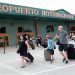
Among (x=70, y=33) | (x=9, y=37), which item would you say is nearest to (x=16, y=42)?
(x=9, y=37)

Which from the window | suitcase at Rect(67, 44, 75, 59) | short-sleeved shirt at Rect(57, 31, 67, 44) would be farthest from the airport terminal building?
short-sleeved shirt at Rect(57, 31, 67, 44)

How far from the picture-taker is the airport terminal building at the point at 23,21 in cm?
2367

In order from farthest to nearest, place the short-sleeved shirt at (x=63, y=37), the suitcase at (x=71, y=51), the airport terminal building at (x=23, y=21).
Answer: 1. the airport terminal building at (x=23, y=21)
2. the suitcase at (x=71, y=51)
3. the short-sleeved shirt at (x=63, y=37)

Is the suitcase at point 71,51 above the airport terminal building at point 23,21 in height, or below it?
below

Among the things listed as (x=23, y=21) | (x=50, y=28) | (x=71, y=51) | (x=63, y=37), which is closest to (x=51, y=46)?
(x=63, y=37)

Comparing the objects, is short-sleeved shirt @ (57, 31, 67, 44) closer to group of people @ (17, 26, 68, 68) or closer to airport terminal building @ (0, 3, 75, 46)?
group of people @ (17, 26, 68, 68)

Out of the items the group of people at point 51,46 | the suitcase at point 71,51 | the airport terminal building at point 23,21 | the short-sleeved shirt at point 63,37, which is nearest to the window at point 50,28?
the airport terminal building at point 23,21

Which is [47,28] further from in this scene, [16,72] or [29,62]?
[16,72]

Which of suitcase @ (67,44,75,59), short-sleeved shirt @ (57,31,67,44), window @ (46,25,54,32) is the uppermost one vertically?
window @ (46,25,54,32)

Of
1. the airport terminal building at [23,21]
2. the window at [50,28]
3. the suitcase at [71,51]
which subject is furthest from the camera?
the window at [50,28]

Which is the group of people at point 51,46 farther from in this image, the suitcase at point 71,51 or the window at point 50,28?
the window at point 50,28

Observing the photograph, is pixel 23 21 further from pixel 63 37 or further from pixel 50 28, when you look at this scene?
pixel 63 37

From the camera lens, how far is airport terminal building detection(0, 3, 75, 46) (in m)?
23.7

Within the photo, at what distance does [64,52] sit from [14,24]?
16981mm
